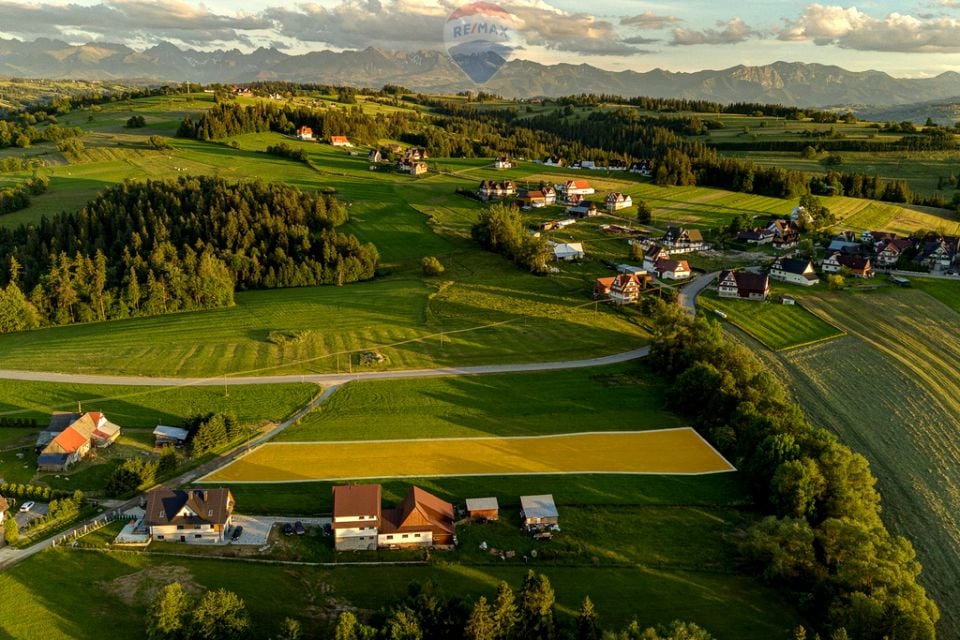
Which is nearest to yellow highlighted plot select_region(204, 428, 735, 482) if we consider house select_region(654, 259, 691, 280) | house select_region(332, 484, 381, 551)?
house select_region(332, 484, 381, 551)

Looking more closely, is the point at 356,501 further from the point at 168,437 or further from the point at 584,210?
the point at 584,210

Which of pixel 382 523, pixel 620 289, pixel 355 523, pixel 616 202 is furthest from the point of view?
pixel 616 202

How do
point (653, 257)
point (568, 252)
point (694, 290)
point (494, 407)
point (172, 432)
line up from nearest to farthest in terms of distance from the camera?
1. point (172, 432)
2. point (494, 407)
3. point (694, 290)
4. point (653, 257)
5. point (568, 252)

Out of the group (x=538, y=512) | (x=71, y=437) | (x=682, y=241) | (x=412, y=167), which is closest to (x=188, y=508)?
(x=71, y=437)

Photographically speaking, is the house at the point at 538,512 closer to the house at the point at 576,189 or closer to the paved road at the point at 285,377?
the paved road at the point at 285,377

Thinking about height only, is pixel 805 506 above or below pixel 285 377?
above

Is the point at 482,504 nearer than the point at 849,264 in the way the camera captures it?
Yes

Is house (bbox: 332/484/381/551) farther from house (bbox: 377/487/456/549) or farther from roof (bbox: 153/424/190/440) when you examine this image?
roof (bbox: 153/424/190/440)

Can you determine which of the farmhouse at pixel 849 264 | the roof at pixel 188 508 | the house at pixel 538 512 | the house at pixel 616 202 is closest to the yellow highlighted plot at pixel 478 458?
the house at pixel 538 512
